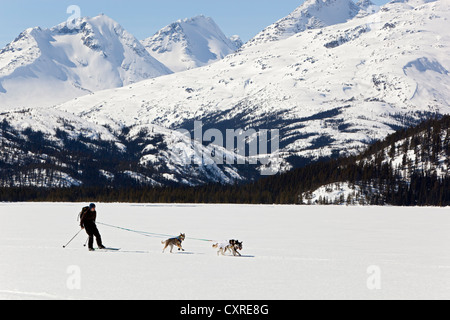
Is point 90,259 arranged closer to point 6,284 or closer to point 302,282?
point 6,284

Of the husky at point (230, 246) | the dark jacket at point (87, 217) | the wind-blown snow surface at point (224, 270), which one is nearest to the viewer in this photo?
the wind-blown snow surface at point (224, 270)

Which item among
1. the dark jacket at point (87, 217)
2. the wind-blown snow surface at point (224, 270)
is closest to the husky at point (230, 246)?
the wind-blown snow surface at point (224, 270)

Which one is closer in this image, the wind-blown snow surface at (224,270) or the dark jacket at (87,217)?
the wind-blown snow surface at (224,270)

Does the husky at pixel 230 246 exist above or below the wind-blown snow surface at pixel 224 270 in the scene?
above

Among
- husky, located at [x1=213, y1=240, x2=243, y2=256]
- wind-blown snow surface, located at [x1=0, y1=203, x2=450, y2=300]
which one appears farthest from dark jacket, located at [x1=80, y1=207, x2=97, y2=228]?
husky, located at [x1=213, y1=240, x2=243, y2=256]

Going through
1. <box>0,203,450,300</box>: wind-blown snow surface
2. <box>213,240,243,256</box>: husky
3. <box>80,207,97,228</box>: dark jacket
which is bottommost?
<box>0,203,450,300</box>: wind-blown snow surface

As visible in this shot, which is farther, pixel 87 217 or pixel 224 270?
pixel 87 217

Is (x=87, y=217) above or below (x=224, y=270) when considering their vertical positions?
above

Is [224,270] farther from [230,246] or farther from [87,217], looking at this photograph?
[87,217]

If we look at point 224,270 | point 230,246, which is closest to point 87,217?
point 230,246

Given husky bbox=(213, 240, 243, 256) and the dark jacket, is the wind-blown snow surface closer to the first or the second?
husky bbox=(213, 240, 243, 256)

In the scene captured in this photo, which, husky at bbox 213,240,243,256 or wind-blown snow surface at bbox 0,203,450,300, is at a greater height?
husky at bbox 213,240,243,256

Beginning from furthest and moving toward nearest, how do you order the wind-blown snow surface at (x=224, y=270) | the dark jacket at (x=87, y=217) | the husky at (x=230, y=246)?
the dark jacket at (x=87, y=217)
the husky at (x=230, y=246)
the wind-blown snow surface at (x=224, y=270)

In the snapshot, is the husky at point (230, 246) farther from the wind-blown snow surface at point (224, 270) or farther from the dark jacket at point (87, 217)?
the dark jacket at point (87, 217)
